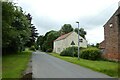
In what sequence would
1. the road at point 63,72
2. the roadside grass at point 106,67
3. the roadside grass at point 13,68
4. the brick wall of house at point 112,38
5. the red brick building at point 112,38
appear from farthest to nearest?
the brick wall of house at point 112,38, the red brick building at point 112,38, the roadside grass at point 106,67, the road at point 63,72, the roadside grass at point 13,68

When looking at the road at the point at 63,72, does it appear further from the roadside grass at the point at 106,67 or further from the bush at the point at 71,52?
the bush at the point at 71,52

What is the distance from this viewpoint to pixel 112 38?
3816cm

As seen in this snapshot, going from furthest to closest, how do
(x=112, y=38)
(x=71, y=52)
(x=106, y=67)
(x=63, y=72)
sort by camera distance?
(x=71, y=52)
(x=112, y=38)
(x=106, y=67)
(x=63, y=72)

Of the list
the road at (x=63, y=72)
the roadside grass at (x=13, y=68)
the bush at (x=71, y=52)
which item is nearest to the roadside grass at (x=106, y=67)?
the road at (x=63, y=72)

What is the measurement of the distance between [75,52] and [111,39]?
1982cm

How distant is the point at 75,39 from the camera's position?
259 feet

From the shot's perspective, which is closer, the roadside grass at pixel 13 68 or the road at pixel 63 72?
the roadside grass at pixel 13 68

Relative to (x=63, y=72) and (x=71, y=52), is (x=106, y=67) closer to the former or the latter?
(x=63, y=72)

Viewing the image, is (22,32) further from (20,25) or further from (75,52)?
(75,52)

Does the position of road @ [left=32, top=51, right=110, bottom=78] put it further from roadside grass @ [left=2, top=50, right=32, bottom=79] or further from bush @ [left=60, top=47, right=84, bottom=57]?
bush @ [left=60, top=47, right=84, bottom=57]

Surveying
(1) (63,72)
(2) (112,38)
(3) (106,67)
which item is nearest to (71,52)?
(2) (112,38)

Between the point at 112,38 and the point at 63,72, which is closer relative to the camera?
the point at 63,72

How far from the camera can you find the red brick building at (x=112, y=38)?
36219mm

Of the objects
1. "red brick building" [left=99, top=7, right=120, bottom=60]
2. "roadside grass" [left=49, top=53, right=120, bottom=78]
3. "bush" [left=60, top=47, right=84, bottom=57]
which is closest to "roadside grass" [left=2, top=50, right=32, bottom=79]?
"roadside grass" [left=49, top=53, right=120, bottom=78]
